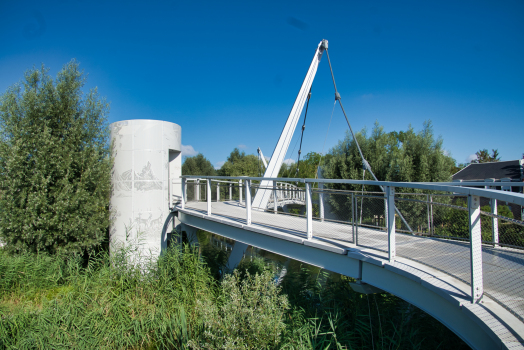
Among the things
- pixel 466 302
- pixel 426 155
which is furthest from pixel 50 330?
pixel 426 155

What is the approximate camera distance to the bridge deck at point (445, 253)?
3.05m

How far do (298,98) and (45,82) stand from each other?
9.42 meters

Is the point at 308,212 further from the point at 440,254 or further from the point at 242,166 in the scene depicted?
the point at 242,166

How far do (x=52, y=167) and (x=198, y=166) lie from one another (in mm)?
35308

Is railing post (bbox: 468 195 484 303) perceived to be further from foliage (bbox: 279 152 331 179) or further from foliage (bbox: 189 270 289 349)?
foliage (bbox: 279 152 331 179)

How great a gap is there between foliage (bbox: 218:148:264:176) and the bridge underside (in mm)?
31363

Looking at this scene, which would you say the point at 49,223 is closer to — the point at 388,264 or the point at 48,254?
the point at 48,254

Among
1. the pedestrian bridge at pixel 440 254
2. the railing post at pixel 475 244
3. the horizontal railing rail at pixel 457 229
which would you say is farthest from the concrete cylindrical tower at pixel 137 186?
the railing post at pixel 475 244

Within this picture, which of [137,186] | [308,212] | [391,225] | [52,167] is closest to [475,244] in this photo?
[391,225]

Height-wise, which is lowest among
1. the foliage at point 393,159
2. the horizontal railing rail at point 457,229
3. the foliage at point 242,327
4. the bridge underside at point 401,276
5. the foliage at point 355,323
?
the foliage at point 355,323

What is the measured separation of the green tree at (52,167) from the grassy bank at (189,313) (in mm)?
1189

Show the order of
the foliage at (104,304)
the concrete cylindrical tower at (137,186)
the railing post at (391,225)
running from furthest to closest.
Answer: the concrete cylindrical tower at (137,186), the foliage at (104,304), the railing post at (391,225)

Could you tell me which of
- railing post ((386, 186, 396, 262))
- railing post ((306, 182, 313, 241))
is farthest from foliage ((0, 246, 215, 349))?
railing post ((386, 186, 396, 262))

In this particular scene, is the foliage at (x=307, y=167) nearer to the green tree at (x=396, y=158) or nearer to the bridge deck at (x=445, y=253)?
the green tree at (x=396, y=158)
